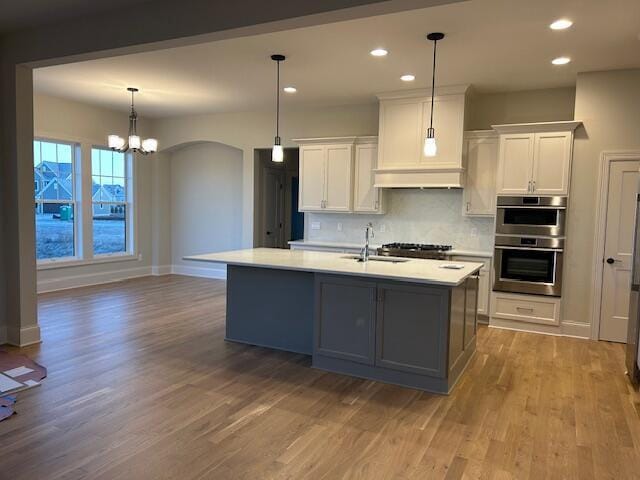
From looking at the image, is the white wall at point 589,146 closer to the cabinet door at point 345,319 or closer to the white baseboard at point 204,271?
the cabinet door at point 345,319

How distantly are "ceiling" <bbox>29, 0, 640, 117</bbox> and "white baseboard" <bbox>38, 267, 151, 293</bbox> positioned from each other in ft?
8.99

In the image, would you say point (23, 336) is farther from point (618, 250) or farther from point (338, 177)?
point (618, 250)

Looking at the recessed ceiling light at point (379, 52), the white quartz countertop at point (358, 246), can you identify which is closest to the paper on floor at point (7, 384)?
the white quartz countertop at point (358, 246)

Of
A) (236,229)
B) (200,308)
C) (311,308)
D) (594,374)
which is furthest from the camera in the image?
(236,229)

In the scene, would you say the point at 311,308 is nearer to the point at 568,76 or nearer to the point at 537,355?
the point at 537,355

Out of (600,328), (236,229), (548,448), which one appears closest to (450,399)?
(548,448)

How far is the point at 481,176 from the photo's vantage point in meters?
5.68

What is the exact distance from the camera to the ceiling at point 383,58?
11.7ft

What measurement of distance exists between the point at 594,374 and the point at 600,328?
4.24 feet

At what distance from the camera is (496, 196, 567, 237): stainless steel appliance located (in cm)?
506

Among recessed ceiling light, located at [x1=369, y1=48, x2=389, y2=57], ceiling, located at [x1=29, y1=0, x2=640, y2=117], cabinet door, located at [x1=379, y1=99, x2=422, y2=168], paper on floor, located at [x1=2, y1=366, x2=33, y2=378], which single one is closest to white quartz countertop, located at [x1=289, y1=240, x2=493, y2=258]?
cabinet door, located at [x1=379, y1=99, x2=422, y2=168]

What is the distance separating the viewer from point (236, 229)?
817 cm

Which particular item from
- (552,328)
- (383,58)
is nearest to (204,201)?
(383,58)

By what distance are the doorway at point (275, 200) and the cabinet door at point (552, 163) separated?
4.19m
